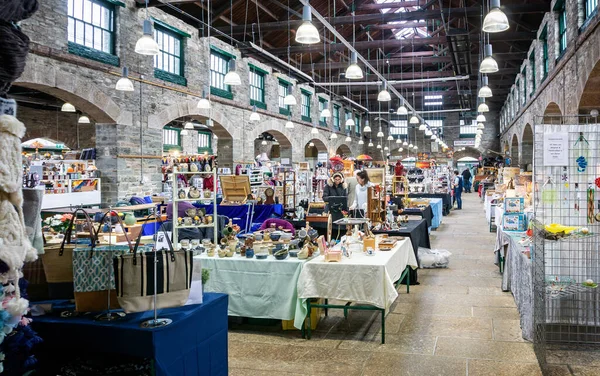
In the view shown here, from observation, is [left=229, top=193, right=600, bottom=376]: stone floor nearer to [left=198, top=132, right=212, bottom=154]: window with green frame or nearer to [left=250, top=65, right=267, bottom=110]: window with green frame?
[left=250, top=65, right=267, bottom=110]: window with green frame

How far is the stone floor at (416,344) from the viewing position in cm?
376

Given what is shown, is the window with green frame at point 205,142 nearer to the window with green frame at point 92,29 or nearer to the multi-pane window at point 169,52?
the multi-pane window at point 169,52

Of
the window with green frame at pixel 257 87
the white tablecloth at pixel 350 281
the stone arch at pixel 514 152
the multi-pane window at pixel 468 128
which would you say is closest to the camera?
the white tablecloth at pixel 350 281

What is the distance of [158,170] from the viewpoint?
11508 millimetres

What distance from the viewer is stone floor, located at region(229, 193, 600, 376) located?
3764 millimetres

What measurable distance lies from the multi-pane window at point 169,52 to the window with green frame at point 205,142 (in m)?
10.5

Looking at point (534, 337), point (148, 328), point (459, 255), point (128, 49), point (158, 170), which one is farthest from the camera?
point (158, 170)

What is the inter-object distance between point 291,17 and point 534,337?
13.6 m

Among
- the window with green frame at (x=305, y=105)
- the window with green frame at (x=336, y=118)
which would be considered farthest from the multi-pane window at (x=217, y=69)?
the window with green frame at (x=336, y=118)

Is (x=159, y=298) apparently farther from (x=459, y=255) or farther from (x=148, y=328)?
(x=459, y=255)

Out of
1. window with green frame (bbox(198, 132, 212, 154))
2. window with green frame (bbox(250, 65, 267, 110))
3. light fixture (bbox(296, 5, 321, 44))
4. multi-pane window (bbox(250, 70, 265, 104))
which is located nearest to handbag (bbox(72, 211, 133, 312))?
light fixture (bbox(296, 5, 321, 44))

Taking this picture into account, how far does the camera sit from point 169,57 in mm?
12086

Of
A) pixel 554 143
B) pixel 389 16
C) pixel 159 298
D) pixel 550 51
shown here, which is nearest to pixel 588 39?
pixel 550 51

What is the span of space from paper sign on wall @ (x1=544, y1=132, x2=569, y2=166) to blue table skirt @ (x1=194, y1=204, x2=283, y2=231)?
587 centimetres
